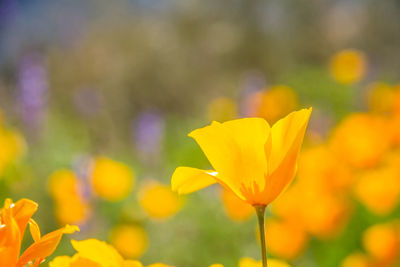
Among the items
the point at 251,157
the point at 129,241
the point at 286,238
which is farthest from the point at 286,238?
the point at 251,157

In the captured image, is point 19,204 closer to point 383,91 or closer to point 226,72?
point 383,91

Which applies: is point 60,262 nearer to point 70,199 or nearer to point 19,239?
point 19,239

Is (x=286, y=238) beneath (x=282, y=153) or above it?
beneath

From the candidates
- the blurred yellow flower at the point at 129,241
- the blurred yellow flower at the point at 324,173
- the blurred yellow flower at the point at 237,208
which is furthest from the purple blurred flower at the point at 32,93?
the blurred yellow flower at the point at 324,173

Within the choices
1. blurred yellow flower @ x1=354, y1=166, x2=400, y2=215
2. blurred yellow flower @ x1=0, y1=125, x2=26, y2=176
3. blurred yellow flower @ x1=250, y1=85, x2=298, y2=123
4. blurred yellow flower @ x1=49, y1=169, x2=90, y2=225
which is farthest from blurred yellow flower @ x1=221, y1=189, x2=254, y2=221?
blurred yellow flower @ x1=250, y1=85, x2=298, y2=123

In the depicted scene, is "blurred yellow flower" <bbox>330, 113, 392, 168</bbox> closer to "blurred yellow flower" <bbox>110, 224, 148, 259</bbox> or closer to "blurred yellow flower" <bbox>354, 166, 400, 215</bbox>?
"blurred yellow flower" <bbox>354, 166, 400, 215</bbox>

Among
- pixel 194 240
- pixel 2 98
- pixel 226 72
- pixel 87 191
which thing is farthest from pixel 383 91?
pixel 226 72
